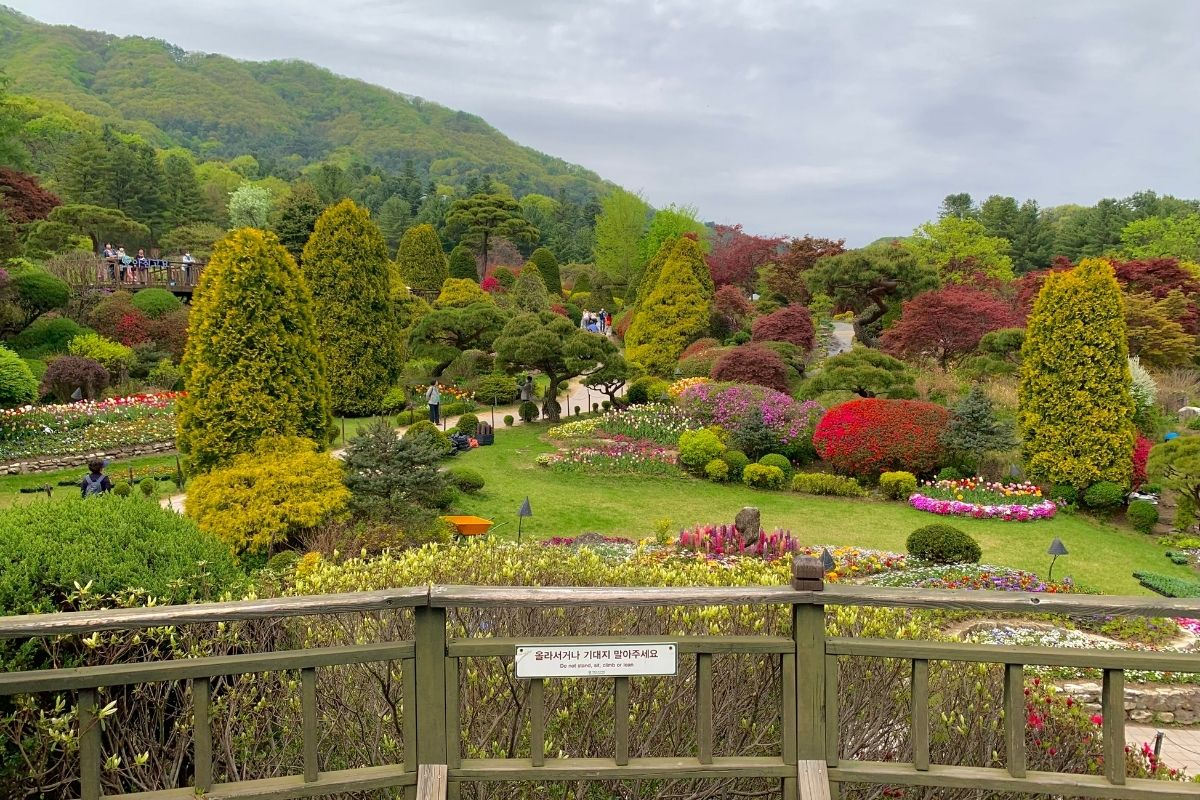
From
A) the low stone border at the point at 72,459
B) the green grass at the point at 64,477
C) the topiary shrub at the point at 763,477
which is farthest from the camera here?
the topiary shrub at the point at 763,477

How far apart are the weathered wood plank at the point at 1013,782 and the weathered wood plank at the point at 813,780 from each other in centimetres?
4

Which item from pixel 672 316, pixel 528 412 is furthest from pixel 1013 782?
pixel 672 316

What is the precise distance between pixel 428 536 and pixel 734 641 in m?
7.38

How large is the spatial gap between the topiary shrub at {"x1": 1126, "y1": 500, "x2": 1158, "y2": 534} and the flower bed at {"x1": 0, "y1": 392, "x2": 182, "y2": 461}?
695 inches

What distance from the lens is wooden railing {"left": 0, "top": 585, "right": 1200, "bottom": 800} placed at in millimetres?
2770

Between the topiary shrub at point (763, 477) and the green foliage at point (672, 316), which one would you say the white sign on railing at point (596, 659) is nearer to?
the topiary shrub at point (763, 477)

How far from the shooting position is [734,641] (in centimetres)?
289

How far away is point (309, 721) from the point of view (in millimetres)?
2746

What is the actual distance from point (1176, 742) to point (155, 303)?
81.9 ft

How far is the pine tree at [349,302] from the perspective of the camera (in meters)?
19.6

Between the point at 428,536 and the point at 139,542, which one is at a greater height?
the point at 139,542

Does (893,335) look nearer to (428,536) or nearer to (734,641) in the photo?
(428,536)

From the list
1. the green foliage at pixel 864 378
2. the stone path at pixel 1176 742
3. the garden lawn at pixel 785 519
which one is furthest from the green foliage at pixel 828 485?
the stone path at pixel 1176 742

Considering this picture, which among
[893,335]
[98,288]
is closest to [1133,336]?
[893,335]
